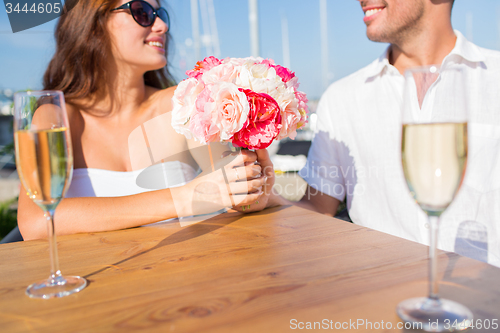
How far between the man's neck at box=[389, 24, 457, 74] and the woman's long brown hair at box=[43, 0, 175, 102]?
68.9 inches

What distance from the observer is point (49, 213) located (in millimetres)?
788

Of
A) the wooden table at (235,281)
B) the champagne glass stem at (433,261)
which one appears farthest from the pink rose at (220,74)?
the champagne glass stem at (433,261)

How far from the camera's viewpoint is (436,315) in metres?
0.58

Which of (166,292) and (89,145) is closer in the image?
(166,292)

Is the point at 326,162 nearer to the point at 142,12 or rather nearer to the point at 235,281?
the point at 142,12

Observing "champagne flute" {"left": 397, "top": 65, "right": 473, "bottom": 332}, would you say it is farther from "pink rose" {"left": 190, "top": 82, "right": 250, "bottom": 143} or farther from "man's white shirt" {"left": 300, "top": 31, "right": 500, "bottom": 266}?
"man's white shirt" {"left": 300, "top": 31, "right": 500, "bottom": 266}

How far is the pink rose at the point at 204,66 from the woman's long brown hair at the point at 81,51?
1.19 metres

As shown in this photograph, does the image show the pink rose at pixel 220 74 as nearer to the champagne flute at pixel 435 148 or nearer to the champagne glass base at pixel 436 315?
the champagne flute at pixel 435 148

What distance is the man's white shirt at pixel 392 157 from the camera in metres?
1.87

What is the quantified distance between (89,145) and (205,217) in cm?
114

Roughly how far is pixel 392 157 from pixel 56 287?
182 cm

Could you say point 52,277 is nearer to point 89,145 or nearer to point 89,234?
point 89,234

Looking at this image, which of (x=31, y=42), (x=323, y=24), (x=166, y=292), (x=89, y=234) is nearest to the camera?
(x=166, y=292)

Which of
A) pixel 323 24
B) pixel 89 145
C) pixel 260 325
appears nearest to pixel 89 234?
pixel 260 325
